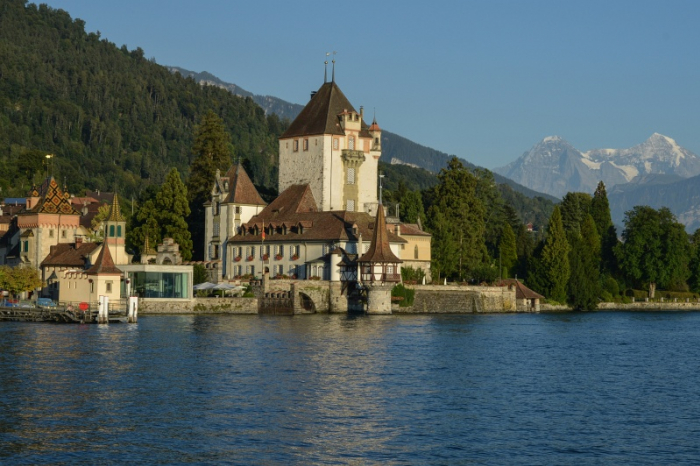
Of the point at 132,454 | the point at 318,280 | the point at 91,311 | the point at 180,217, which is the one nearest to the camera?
the point at 132,454

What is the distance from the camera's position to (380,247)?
342 ft

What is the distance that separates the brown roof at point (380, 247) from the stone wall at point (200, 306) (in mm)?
10988

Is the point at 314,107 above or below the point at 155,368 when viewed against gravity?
above

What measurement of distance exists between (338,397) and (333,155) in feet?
234

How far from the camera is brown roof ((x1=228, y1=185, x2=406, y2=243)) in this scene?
4269 inches

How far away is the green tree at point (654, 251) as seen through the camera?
14700cm

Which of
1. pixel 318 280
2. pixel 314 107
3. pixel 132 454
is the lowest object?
pixel 132 454

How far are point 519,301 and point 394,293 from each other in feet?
67.4

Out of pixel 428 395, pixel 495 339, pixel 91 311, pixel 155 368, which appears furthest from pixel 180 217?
pixel 428 395

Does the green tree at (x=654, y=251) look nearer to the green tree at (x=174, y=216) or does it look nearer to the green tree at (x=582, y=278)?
Answer: the green tree at (x=582, y=278)

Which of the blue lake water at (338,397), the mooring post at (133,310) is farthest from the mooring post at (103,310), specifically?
the blue lake water at (338,397)

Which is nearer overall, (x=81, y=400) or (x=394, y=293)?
(x=81, y=400)

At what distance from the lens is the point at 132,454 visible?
38.0m

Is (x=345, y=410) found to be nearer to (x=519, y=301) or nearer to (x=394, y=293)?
(x=394, y=293)
